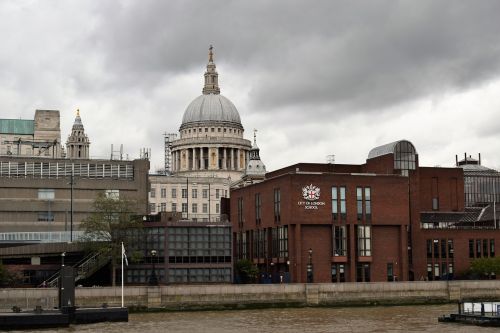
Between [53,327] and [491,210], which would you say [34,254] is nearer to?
[53,327]

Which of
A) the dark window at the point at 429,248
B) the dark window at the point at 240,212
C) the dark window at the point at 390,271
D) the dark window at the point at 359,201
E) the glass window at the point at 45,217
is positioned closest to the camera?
the dark window at the point at 359,201

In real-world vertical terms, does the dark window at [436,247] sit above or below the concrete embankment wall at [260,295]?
above

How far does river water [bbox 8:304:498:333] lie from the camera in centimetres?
6962

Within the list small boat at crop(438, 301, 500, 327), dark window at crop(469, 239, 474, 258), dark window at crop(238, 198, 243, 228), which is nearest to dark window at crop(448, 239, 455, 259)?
dark window at crop(469, 239, 474, 258)

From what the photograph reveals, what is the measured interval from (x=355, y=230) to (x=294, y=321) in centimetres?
3790

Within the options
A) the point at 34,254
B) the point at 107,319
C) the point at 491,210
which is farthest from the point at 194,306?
the point at 491,210

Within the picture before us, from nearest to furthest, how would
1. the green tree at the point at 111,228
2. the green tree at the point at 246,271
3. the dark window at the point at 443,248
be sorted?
→ the green tree at the point at 111,228
the green tree at the point at 246,271
the dark window at the point at 443,248

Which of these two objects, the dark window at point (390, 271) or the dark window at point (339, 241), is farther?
the dark window at point (390, 271)

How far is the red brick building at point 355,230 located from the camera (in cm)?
11162

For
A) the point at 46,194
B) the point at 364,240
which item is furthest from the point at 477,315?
the point at 46,194

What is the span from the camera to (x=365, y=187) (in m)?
115

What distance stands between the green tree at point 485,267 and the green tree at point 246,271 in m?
27.6

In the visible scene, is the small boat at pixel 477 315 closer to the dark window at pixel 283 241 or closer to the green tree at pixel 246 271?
the dark window at pixel 283 241

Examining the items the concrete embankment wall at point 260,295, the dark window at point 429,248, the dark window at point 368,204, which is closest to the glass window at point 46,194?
the concrete embankment wall at point 260,295
